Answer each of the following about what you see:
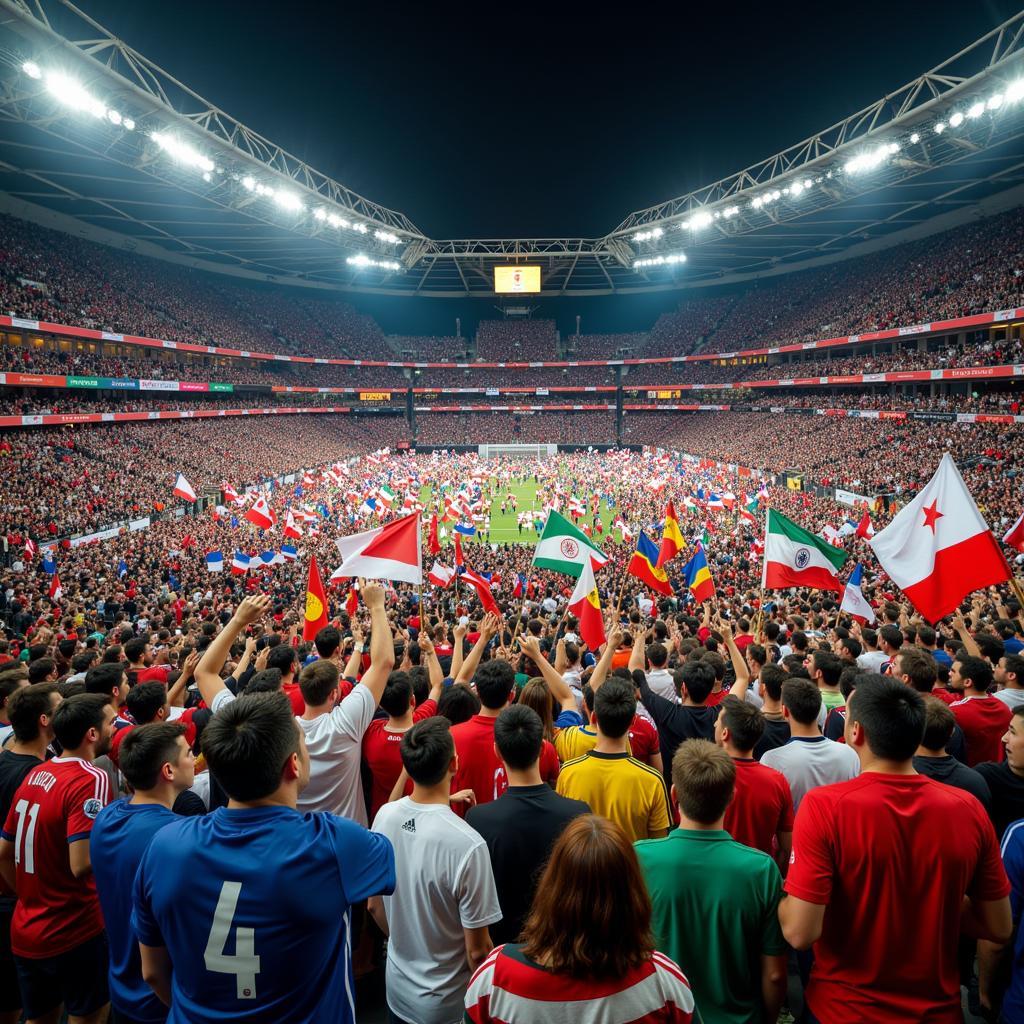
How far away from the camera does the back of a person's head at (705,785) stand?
2.51m

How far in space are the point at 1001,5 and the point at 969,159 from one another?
13.5 meters

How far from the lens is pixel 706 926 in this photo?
2.47 meters

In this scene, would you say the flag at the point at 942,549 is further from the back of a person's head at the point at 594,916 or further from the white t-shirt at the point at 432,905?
the back of a person's head at the point at 594,916

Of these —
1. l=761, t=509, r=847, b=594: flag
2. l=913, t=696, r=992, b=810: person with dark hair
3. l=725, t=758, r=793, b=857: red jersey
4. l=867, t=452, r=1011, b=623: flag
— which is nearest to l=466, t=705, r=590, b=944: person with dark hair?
l=725, t=758, r=793, b=857: red jersey

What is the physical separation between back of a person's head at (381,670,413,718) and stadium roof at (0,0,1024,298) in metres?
25.0

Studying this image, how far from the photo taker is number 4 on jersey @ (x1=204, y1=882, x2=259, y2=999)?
210 cm

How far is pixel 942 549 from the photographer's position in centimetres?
664

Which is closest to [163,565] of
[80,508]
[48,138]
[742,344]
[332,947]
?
[80,508]

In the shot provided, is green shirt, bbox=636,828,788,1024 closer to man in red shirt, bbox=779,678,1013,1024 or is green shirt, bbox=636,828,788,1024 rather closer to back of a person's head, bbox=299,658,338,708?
man in red shirt, bbox=779,678,1013,1024

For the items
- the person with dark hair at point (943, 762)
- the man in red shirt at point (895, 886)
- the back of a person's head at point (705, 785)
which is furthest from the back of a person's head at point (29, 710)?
the person with dark hair at point (943, 762)

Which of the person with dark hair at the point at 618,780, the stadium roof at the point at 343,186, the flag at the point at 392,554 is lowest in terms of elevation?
the person with dark hair at the point at 618,780

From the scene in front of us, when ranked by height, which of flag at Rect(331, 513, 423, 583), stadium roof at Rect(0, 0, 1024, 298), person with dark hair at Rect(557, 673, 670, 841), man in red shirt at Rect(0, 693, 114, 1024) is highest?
stadium roof at Rect(0, 0, 1024, 298)

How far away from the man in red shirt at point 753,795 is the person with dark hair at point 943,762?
0.75 meters

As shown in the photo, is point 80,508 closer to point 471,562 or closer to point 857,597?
point 471,562
